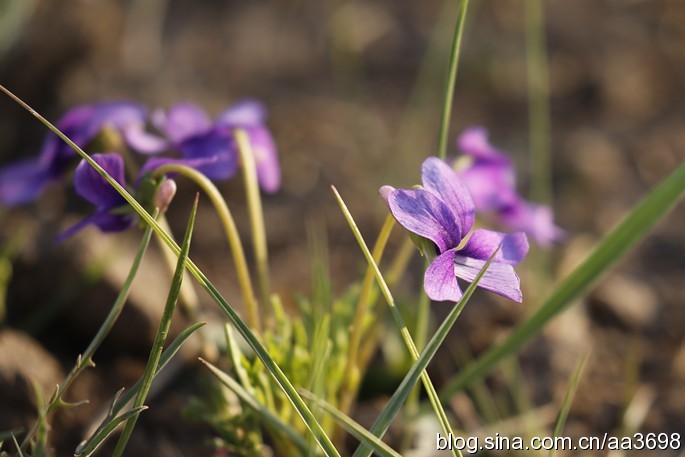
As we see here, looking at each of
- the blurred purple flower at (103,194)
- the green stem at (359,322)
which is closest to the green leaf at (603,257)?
the green stem at (359,322)

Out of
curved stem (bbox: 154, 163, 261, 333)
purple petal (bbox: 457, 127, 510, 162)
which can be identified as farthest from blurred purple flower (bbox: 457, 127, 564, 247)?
curved stem (bbox: 154, 163, 261, 333)

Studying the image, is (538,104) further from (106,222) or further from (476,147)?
(106,222)

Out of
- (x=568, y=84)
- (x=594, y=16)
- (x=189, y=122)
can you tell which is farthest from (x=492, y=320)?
(x=594, y=16)

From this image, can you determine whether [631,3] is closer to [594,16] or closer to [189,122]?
[594,16]

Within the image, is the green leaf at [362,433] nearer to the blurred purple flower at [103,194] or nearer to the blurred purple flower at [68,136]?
the blurred purple flower at [103,194]

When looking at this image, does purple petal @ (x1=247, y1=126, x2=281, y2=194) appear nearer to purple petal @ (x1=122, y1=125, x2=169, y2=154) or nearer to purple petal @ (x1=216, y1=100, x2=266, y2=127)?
purple petal @ (x1=216, y1=100, x2=266, y2=127)

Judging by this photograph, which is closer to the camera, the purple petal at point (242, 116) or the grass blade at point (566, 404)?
the grass blade at point (566, 404)
